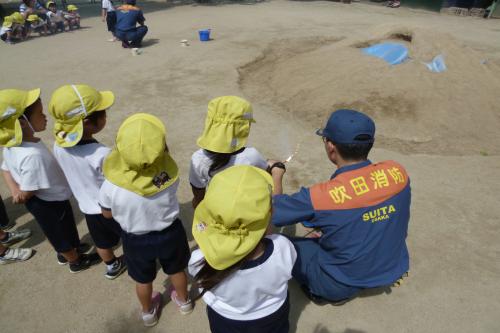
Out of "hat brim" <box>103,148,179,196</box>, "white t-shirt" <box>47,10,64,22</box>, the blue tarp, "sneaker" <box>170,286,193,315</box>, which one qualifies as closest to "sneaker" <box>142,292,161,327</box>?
"sneaker" <box>170,286,193,315</box>

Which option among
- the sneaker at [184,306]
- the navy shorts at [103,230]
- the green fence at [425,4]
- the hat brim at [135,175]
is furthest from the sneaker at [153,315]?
the green fence at [425,4]

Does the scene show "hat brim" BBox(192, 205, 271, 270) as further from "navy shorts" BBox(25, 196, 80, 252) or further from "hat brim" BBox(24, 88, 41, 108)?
"hat brim" BBox(24, 88, 41, 108)

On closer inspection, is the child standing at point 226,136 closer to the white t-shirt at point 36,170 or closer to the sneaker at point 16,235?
the white t-shirt at point 36,170

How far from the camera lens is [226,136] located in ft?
7.29

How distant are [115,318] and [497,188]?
4.33 metres

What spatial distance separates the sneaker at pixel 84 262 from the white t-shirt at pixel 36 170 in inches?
26.5

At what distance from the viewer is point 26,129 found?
2328 millimetres

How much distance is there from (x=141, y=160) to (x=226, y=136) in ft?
2.24

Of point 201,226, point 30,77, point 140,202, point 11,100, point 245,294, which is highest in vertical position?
point 11,100

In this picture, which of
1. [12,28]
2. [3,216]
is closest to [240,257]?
[3,216]

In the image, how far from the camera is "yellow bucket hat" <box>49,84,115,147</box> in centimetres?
212

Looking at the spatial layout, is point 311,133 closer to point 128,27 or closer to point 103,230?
point 103,230

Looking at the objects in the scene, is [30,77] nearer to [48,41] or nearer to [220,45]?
[48,41]

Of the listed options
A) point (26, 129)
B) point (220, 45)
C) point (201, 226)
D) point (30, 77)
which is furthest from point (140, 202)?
point (220, 45)
